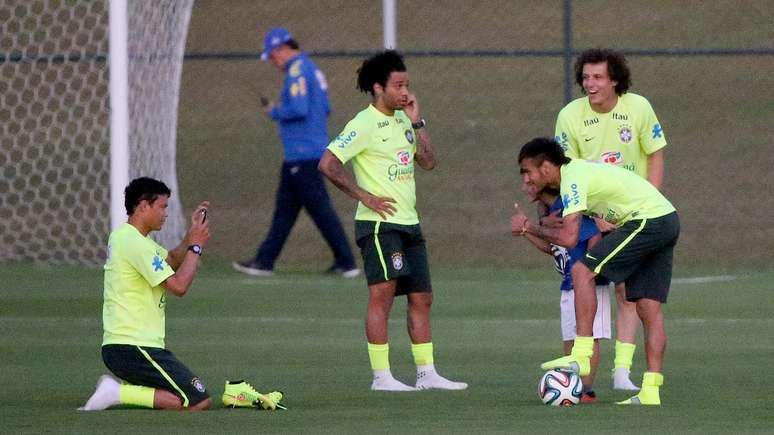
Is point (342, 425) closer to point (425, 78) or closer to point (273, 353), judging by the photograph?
point (273, 353)

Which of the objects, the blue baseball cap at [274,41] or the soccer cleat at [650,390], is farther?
the blue baseball cap at [274,41]

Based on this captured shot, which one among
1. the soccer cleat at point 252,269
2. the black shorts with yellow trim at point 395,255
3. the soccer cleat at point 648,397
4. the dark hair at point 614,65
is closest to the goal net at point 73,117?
the soccer cleat at point 252,269

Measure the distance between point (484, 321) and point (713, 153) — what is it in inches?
412

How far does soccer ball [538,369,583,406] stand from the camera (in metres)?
8.59

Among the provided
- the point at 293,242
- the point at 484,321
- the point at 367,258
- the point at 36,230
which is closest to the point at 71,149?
the point at 36,230

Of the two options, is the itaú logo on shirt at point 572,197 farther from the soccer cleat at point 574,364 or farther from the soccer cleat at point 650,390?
the soccer cleat at point 650,390

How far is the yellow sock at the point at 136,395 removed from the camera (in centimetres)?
866

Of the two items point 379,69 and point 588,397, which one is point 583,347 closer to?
point 588,397

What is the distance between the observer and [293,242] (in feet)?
57.1

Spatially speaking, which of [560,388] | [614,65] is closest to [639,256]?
[560,388]

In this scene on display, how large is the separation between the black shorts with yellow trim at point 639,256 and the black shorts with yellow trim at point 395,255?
1.15 meters

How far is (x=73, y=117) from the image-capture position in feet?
57.8

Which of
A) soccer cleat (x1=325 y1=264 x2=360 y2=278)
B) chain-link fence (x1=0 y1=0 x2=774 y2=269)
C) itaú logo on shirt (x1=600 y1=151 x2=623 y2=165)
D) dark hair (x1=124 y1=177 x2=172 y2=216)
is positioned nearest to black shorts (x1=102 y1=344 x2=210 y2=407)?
dark hair (x1=124 y1=177 x2=172 y2=216)

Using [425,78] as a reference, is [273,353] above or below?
below
